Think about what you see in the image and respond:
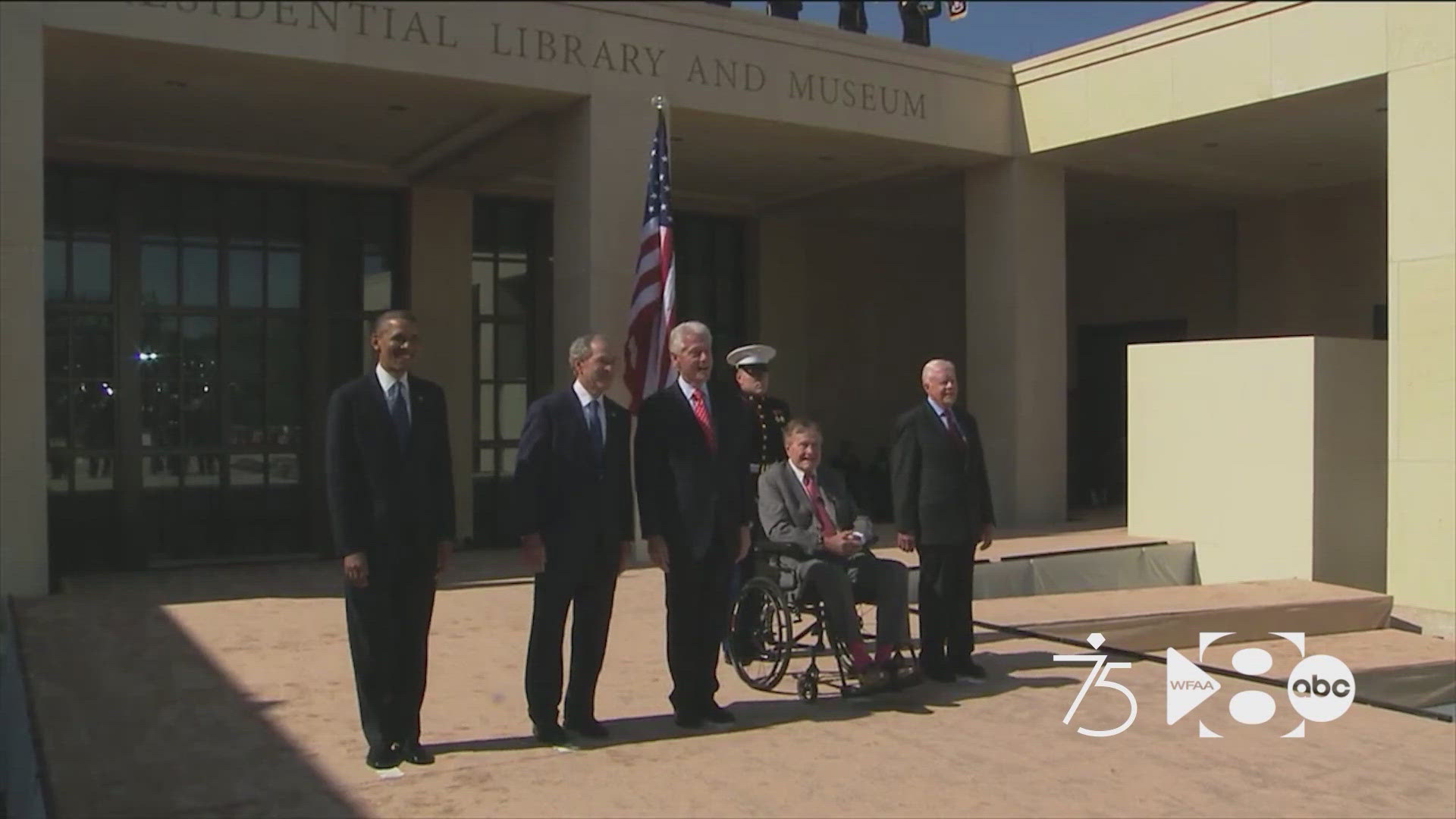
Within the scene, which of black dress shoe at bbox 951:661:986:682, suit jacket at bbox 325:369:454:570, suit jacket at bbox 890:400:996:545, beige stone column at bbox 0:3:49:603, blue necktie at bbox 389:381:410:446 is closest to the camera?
suit jacket at bbox 325:369:454:570

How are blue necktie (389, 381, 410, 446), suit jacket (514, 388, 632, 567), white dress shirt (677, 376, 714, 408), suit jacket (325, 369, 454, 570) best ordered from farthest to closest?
white dress shirt (677, 376, 714, 408) → suit jacket (514, 388, 632, 567) → blue necktie (389, 381, 410, 446) → suit jacket (325, 369, 454, 570)

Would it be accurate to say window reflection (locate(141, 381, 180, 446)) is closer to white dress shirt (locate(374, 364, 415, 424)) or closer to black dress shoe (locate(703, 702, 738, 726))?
white dress shirt (locate(374, 364, 415, 424))

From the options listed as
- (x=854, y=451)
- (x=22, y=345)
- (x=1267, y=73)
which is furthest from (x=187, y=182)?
(x=1267, y=73)

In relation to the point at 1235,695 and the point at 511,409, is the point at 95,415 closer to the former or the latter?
the point at 511,409

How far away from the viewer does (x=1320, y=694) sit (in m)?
6.51

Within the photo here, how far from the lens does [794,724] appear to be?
5.83 metres

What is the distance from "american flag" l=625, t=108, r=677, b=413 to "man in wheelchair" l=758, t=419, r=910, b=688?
3.38 metres

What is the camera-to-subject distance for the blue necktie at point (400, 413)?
16.4 feet

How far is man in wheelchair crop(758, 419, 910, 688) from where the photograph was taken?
6070 mm

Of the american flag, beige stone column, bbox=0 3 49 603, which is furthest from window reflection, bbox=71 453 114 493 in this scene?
the american flag

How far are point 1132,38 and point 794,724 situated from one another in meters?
8.93

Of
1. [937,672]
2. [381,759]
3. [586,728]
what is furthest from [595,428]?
[937,672]

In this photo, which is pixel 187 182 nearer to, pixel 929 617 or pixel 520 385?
pixel 520 385

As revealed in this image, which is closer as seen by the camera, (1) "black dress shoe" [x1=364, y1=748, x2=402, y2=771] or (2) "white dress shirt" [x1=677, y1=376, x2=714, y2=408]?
(1) "black dress shoe" [x1=364, y1=748, x2=402, y2=771]
